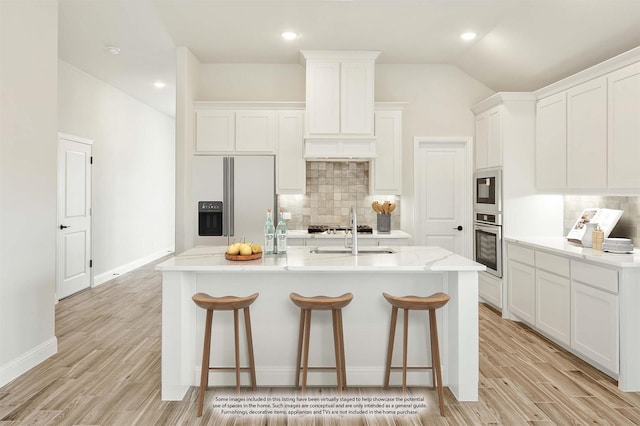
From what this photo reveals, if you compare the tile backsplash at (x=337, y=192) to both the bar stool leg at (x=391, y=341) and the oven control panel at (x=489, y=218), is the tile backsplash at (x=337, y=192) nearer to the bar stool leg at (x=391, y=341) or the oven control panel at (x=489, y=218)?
the oven control panel at (x=489, y=218)

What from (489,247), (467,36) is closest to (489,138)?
(467,36)

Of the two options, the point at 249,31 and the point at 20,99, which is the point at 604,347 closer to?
the point at 249,31

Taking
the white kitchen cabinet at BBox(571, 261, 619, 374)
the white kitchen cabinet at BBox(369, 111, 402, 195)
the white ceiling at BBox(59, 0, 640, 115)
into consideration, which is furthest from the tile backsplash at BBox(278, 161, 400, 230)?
the white kitchen cabinet at BBox(571, 261, 619, 374)

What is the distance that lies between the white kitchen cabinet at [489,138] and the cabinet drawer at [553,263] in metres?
1.25

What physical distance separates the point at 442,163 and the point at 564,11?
7.46ft

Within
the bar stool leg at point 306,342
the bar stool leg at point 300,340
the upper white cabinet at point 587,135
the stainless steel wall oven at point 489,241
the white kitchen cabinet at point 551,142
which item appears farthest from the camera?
the stainless steel wall oven at point 489,241

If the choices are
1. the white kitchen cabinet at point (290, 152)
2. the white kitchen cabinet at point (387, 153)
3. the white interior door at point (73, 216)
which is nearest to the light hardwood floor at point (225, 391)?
the white interior door at point (73, 216)

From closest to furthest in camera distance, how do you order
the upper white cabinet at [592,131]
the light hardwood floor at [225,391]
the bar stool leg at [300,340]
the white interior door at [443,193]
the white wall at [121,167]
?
1. the light hardwood floor at [225,391]
2. the bar stool leg at [300,340]
3. the upper white cabinet at [592,131]
4. the white interior door at [443,193]
5. the white wall at [121,167]

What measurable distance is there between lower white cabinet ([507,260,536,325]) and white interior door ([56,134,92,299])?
17.6ft

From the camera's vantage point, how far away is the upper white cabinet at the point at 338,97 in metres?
4.98

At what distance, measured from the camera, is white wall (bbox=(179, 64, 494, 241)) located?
5.56 m

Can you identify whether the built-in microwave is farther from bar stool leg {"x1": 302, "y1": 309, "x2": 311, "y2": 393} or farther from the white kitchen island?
bar stool leg {"x1": 302, "y1": 309, "x2": 311, "y2": 393}

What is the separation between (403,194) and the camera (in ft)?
18.2

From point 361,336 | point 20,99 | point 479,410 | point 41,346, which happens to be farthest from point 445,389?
point 20,99
